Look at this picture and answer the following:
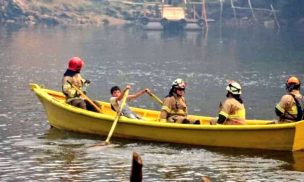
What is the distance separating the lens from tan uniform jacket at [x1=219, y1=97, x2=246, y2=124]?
22.7 meters

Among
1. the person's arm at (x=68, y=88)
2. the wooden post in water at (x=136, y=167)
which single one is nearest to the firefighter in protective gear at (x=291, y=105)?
the person's arm at (x=68, y=88)

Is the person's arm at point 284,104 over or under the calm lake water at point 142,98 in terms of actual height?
over

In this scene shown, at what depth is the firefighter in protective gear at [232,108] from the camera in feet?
74.6

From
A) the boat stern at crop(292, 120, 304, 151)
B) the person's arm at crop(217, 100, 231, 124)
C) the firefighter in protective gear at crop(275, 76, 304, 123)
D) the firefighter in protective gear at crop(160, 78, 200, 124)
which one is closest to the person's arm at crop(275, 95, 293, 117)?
the firefighter in protective gear at crop(275, 76, 304, 123)

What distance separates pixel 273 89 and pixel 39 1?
102447 mm

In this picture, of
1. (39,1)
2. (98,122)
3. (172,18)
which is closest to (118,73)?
(98,122)

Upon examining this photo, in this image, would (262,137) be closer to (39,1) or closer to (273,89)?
(273,89)

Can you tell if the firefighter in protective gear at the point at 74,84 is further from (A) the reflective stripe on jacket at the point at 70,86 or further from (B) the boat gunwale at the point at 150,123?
(B) the boat gunwale at the point at 150,123

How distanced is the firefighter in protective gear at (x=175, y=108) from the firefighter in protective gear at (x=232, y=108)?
1220 millimetres

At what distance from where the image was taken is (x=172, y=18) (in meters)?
130

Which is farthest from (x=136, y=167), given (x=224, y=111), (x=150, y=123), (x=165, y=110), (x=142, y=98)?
(x=142, y=98)

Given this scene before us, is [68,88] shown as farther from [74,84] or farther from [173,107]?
[173,107]

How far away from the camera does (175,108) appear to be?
24078mm

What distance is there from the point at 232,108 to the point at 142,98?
14802 millimetres
